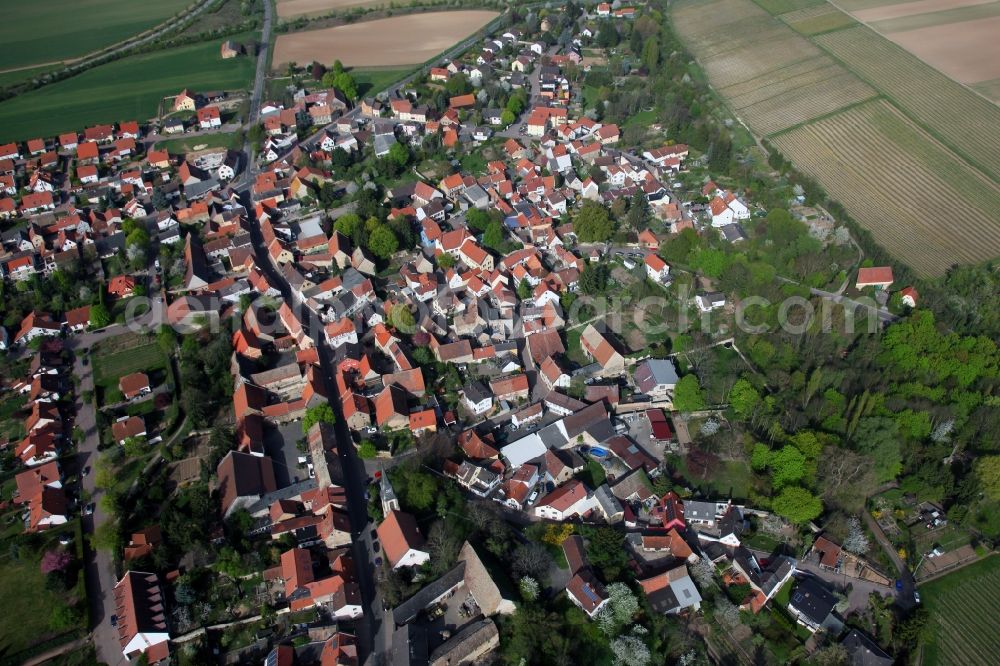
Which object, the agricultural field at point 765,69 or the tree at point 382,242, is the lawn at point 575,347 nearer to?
the tree at point 382,242

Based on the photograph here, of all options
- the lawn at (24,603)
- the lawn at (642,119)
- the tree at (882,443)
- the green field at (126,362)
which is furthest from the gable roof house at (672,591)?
the lawn at (642,119)

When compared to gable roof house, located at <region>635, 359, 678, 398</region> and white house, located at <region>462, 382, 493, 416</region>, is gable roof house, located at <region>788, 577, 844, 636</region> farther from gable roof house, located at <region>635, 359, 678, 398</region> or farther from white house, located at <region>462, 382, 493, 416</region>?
white house, located at <region>462, 382, 493, 416</region>

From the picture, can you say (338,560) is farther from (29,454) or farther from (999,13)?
(999,13)

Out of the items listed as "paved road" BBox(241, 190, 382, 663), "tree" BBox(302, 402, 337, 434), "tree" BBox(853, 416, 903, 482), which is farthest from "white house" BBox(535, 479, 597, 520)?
"tree" BBox(853, 416, 903, 482)

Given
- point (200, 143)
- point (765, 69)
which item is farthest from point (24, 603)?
point (765, 69)

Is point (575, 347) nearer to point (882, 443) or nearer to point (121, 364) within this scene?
point (882, 443)
